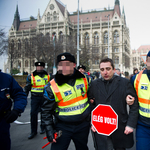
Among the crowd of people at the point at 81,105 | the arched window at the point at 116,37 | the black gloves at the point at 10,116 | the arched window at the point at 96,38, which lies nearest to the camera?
the black gloves at the point at 10,116

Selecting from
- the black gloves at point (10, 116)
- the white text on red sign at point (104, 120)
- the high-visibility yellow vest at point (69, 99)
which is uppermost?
the high-visibility yellow vest at point (69, 99)

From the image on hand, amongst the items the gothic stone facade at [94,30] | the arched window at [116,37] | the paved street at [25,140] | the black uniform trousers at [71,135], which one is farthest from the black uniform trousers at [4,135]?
the arched window at [116,37]

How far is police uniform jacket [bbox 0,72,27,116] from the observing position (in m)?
2.15

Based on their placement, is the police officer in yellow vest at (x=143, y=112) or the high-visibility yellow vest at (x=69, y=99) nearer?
the police officer in yellow vest at (x=143, y=112)

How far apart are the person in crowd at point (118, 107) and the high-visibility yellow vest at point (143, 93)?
0.12 m

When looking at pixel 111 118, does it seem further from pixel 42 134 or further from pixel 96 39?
pixel 96 39

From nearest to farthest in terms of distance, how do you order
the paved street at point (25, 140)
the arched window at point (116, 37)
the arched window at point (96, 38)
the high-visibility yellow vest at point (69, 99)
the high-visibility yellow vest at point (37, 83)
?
the high-visibility yellow vest at point (69, 99) < the paved street at point (25, 140) < the high-visibility yellow vest at point (37, 83) < the arched window at point (116, 37) < the arched window at point (96, 38)

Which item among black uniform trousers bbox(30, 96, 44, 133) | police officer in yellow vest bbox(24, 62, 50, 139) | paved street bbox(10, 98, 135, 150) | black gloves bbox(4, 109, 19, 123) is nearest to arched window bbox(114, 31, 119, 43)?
police officer in yellow vest bbox(24, 62, 50, 139)

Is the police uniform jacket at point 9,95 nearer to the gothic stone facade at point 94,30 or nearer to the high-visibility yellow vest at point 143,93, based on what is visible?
the high-visibility yellow vest at point 143,93

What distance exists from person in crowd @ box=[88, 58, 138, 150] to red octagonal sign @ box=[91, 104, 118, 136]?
0.16 ft

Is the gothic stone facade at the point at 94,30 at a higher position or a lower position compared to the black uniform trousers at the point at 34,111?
higher

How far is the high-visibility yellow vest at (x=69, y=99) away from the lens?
235 cm

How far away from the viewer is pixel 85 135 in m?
2.44

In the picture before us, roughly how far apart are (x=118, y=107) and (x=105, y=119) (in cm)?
26
